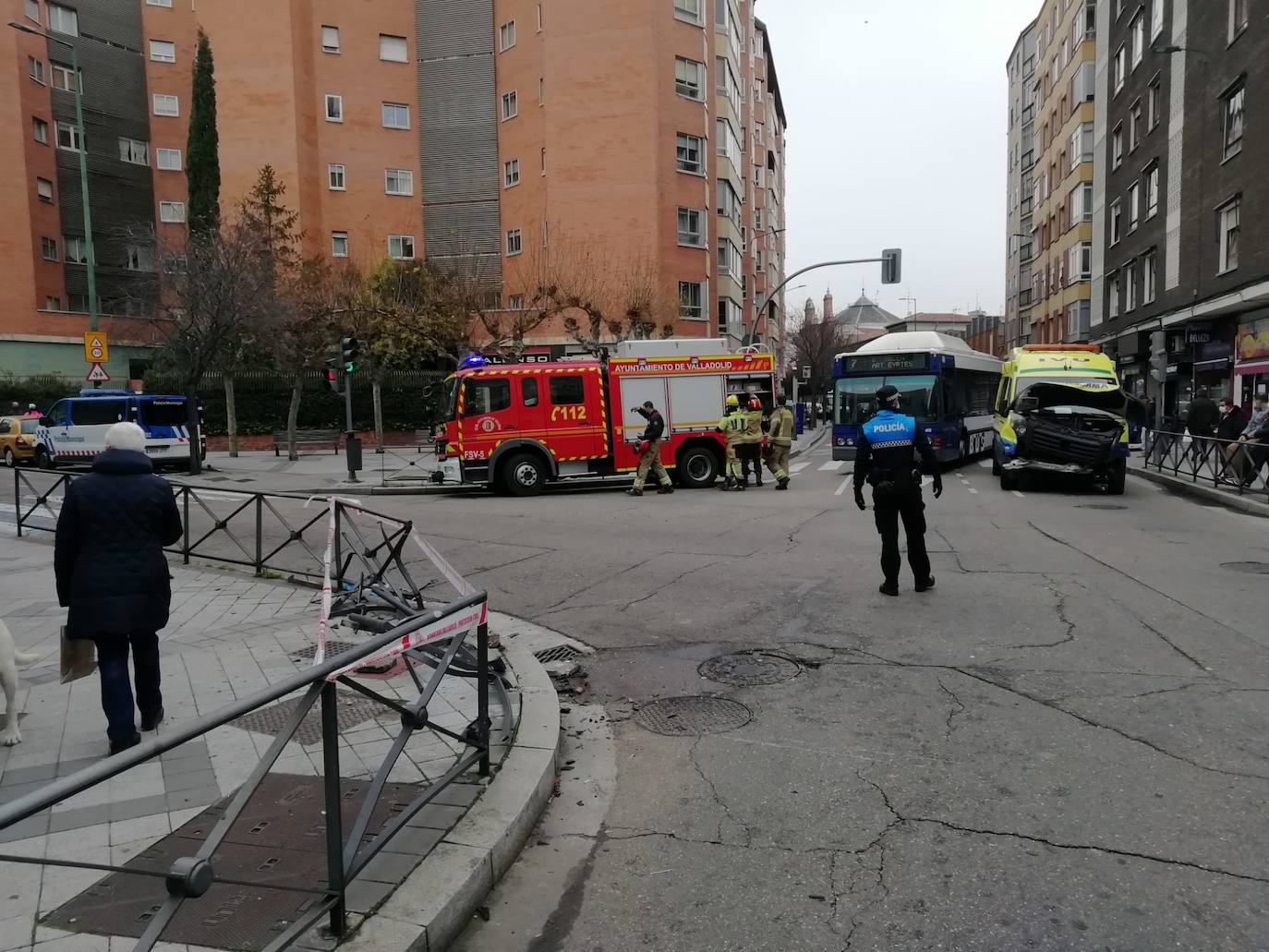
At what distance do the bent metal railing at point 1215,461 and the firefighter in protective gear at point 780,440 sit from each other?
7459 millimetres

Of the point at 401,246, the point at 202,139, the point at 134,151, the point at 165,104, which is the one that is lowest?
the point at 401,246

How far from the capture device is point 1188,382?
93.4ft

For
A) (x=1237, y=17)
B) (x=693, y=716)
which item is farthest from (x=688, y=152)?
(x=693, y=716)

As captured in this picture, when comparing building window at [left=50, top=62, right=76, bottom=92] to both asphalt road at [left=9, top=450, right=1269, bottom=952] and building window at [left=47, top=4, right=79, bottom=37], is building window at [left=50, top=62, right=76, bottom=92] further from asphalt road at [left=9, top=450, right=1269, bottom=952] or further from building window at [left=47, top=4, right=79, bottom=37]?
asphalt road at [left=9, top=450, right=1269, bottom=952]

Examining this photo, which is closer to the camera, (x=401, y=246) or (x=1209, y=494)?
(x=1209, y=494)

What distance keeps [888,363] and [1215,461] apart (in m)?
6.96

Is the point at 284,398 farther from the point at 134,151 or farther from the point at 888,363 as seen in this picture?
the point at 888,363

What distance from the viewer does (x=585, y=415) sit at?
1759 centimetres

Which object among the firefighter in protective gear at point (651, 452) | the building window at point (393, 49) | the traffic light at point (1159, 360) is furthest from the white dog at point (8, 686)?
the building window at point (393, 49)

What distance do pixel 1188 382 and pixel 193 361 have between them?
2991 cm

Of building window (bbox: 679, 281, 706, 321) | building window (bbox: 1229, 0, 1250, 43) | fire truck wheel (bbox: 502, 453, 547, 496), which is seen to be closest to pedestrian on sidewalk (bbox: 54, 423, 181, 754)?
fire truck wheel (bbox: 502, 453, 547, 496)

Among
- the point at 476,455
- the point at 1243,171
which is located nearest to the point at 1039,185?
the point at 1243,171

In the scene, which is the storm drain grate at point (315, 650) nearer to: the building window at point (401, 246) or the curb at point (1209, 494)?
the curb at point (1209, 494)

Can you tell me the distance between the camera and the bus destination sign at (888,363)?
2017 cm
